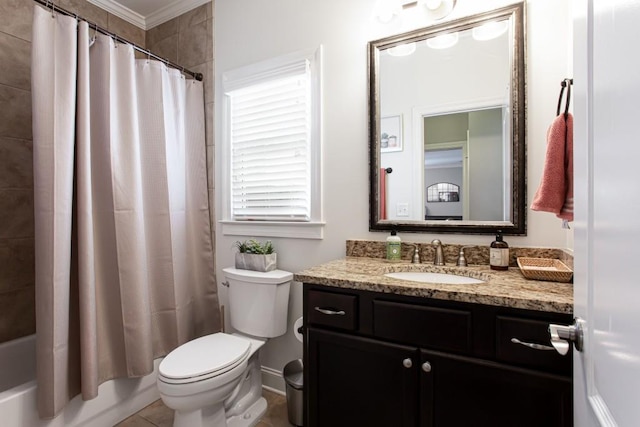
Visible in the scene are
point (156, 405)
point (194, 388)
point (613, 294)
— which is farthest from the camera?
point (156, 405)

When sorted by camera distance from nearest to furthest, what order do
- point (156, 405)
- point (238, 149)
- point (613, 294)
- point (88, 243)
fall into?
point (613, 294) → point (88, 243) → point (156, 405) → point (238, 149)

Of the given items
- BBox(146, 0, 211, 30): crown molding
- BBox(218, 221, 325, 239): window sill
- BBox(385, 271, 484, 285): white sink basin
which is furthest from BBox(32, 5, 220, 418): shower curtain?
BBox(385, 271, 484, 285): white sink basin

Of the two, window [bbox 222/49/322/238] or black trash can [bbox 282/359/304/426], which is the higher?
window [bbox 222/49/322/238]

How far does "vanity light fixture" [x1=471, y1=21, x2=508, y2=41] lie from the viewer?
1.42 metres

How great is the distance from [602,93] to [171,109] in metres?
2.12

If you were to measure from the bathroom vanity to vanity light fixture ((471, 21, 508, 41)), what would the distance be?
108 cm

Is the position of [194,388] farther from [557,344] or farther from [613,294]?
[613,294]

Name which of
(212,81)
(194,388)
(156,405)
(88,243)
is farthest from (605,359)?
(212,81)

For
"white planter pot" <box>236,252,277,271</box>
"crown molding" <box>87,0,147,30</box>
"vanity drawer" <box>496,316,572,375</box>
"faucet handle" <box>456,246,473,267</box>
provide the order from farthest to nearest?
1. "crown molding" <box>87,0,147,30</box>
2. "white planter pot" <box>236,252,277,271</box>
3. "faucet handle" <box>456,246,473,267</box>
4. "vanity drawer" <box>496,316,572,375</box>

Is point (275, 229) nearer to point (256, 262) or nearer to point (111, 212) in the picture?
point (256, 262)

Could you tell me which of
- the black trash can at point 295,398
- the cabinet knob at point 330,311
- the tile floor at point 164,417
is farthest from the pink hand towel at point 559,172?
the tile floor at point 164,417

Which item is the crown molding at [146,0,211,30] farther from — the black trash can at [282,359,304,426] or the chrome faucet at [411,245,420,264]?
the black trash can at [282,359,304,426]

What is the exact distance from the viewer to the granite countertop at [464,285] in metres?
0.95

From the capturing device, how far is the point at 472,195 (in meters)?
1.50
